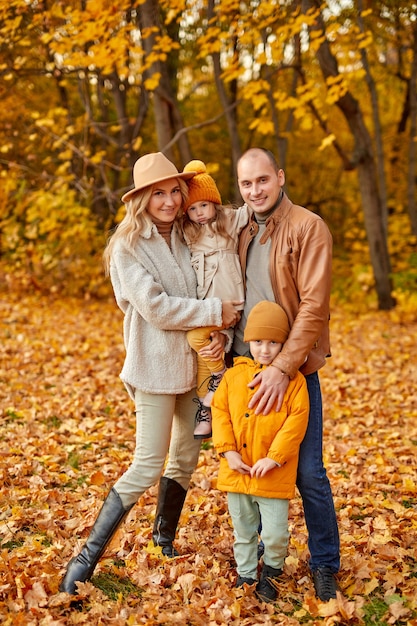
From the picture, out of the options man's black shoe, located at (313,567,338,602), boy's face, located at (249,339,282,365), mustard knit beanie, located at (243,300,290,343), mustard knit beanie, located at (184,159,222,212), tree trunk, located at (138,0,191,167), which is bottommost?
man's black shoe, located at (313,567,338,602)

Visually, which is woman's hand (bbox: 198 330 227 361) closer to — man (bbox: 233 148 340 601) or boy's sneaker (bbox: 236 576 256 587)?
man (bbox: 233 148 340 601)

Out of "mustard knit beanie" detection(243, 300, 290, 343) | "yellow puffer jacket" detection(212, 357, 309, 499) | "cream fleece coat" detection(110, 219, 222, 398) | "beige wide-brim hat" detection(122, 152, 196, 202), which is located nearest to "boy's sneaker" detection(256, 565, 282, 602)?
"yellow puffer jacket" detection(212, 357, 309, 499)

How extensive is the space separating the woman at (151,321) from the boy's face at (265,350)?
218 mm

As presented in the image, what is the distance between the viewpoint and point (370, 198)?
38.0 feet

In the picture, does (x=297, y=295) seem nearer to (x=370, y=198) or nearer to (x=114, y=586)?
(x=114, y=586)

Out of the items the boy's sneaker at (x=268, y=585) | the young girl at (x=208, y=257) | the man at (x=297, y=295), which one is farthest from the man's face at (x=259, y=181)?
the boy's sneaker at (x=268, y=585)

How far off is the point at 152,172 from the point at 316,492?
1771mm

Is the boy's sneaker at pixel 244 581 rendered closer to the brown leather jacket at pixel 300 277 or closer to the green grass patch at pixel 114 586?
the green grass patch at pixel 114 586

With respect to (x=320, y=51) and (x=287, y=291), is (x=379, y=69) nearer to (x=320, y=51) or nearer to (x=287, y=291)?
(x=320, y=51)

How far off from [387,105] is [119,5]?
11.5m

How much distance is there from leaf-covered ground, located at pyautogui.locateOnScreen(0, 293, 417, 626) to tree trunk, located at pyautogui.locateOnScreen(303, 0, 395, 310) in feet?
11.5

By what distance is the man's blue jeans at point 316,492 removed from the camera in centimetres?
332

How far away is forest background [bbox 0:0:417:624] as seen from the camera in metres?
6.21

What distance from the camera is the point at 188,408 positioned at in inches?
146
